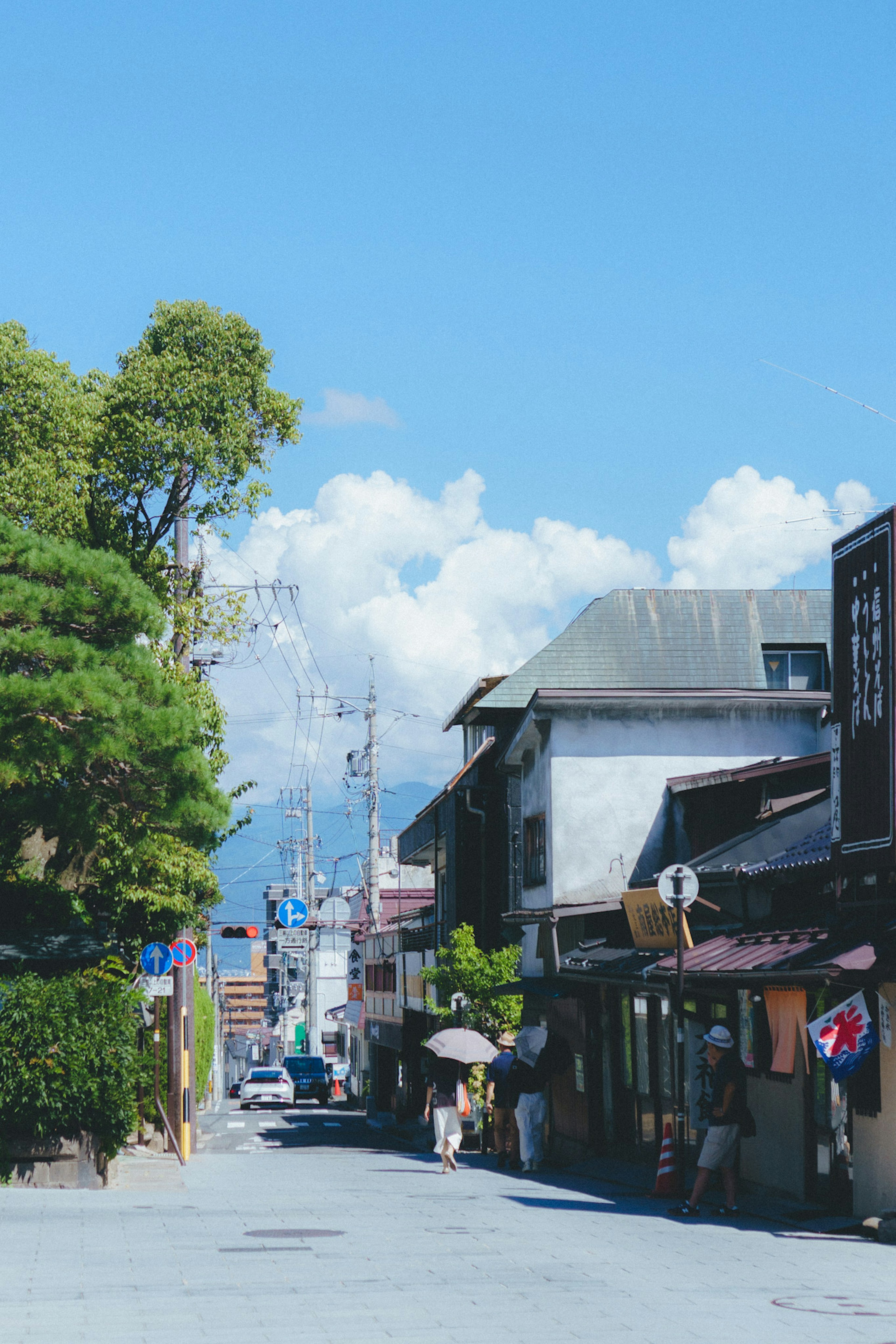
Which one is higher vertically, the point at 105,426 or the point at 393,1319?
the point at 105,426

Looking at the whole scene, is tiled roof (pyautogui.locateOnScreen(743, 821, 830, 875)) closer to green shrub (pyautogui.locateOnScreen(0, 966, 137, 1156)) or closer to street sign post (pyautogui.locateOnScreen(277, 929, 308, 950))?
green shrub (pyautogui.locateOnScreen(0, 966, 137, 1156))

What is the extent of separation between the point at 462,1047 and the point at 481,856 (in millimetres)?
16175

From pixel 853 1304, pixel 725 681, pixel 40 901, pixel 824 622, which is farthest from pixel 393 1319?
pixel 824 622

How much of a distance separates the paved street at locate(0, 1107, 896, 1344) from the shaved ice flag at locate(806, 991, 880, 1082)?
5.11 feet

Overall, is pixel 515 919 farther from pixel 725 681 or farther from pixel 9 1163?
pixel 9 1163

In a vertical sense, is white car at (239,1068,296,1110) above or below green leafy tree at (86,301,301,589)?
below

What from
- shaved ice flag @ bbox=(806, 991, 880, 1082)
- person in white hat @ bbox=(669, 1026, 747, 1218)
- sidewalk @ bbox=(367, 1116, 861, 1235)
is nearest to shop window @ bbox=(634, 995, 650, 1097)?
sidewalk @ bbox=(367, 1116, 861, 1235)

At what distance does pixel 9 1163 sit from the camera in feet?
60.5

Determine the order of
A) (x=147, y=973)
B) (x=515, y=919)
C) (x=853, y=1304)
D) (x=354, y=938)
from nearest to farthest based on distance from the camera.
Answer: (x=853, y=1304) < (x=147, y=973) < (x=515, y=919) < (x=354, y=938)

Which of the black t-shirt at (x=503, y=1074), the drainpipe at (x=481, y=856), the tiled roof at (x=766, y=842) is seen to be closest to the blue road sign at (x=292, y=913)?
the drainpipe at (x=481, y=856)

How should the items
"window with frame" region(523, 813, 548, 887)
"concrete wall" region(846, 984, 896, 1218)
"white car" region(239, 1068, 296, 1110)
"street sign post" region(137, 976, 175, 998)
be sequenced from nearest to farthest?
"concrete wall" region(846, 984, 896, 1218), "street sign post" region(137, 976, 175, 998), "window with frame" region(523, 813, 548, 887), "white car" region(239, 1068, 296, 1110)

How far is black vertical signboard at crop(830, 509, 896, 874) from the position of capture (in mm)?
14109

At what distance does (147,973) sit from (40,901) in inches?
105

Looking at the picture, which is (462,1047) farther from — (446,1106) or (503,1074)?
(446,1106)
